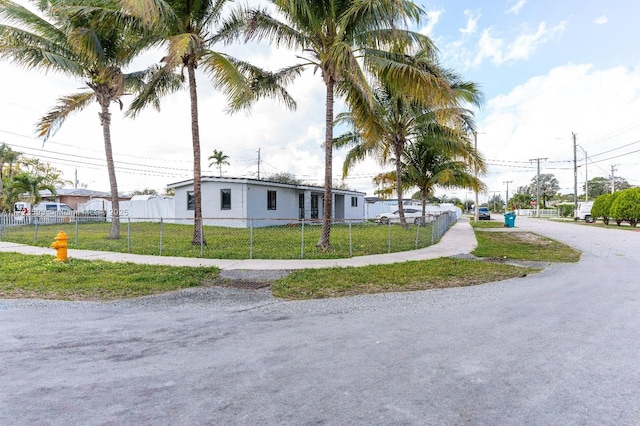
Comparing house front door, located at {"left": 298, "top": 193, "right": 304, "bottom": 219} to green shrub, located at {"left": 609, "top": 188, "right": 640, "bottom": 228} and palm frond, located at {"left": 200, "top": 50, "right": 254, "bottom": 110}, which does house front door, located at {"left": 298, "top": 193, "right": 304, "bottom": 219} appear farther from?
green shrub, located at {"left": 609, "top": 188, "right": 640, "bottom": 228}

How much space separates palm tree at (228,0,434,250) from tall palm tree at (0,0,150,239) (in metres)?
4.37

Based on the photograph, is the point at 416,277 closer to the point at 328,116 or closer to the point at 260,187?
the point at 328,116

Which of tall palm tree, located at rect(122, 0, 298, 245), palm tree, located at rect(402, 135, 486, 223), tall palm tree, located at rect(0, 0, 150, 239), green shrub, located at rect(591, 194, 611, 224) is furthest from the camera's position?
green shrub, located at rect(591, 194, 611, 224)

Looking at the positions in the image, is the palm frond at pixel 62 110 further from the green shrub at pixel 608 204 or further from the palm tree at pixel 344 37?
the green shrub at pixel 608 204

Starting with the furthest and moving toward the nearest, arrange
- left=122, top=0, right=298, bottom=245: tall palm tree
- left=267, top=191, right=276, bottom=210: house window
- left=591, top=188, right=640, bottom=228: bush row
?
left=591, top=188, right=640, bottom=228: bush row, left=267, top=191, right=276, bottom=210: house window, left=122, top=0, right=298, bottom=245: tall palm tree

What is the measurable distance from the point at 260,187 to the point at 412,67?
1547cm

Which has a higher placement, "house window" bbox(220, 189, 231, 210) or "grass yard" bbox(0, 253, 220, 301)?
"house window" bbox(220, 189, 231, 210)

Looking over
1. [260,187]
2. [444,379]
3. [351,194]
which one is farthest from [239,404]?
[351,194]

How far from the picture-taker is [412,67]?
10.0 m

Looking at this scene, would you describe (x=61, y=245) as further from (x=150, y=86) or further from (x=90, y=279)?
(x=150, y=86)

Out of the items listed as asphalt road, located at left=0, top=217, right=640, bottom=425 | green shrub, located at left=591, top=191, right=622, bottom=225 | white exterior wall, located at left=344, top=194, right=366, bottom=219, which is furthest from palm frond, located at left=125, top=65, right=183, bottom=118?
green shrub, located at left=591, top=191, right=622, bottom=225

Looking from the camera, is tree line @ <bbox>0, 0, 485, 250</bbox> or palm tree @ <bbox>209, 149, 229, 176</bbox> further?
palm tree @ <bbox>209, 149, 229, 176</bbox>

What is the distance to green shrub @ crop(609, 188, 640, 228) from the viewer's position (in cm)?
2812

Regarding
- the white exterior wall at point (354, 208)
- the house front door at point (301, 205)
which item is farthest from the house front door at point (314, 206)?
the white exterior wall at point (354, 208)
